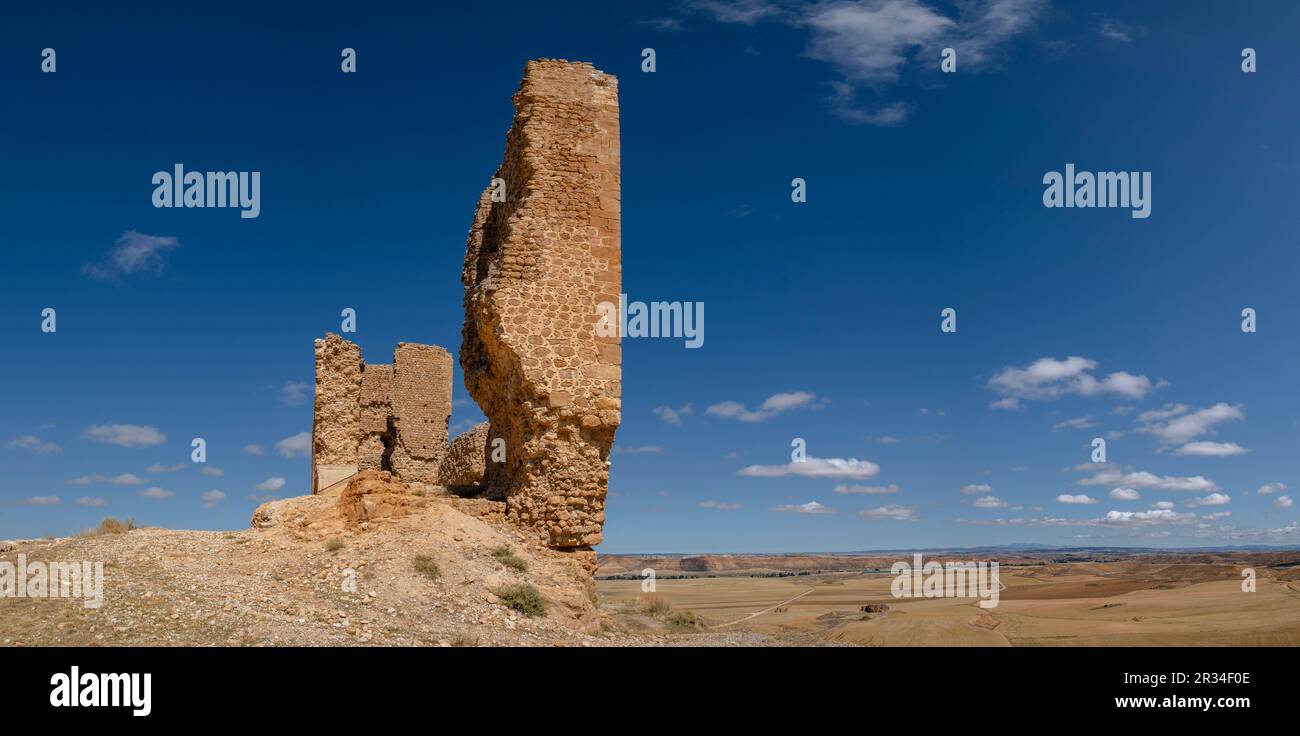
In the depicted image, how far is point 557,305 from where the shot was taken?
476 inches

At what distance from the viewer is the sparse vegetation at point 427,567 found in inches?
371

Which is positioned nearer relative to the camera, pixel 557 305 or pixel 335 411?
pixel 557 305

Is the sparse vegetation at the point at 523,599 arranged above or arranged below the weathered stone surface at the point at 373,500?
below

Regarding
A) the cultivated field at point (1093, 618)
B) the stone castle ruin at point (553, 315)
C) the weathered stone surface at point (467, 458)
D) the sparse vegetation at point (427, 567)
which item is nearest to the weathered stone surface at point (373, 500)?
the sparse vegetation at point (427, 567)

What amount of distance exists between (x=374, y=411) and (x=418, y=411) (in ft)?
3.49

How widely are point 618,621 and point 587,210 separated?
5.59m

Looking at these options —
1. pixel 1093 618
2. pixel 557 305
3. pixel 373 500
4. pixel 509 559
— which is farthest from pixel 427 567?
pixel 1093 618

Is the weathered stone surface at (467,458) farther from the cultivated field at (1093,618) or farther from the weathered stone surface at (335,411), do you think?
the cultivated field at (1093,618)

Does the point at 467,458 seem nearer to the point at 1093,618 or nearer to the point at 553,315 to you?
the point at 553,315

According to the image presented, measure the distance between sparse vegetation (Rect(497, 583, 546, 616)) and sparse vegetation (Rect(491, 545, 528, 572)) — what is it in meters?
0.55

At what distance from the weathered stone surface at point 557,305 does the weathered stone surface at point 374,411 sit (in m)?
10.0
